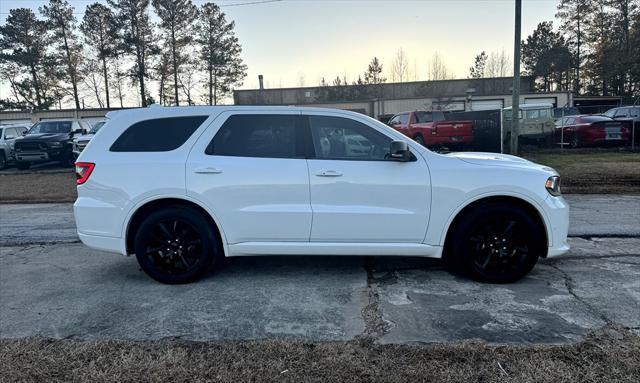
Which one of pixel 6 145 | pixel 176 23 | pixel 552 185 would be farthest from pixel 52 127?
pixel 176 23

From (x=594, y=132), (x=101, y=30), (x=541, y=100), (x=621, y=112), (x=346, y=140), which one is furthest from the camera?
(x=101, y=30)

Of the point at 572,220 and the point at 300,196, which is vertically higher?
the point at 300,196

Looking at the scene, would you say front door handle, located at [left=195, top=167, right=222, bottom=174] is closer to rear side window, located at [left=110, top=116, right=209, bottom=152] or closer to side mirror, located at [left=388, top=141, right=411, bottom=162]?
rear side window, located at [left=110, top=116, right=209, bottom=152]

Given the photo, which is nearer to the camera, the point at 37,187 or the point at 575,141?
the point at 37,187

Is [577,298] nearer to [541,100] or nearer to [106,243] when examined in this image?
[106,243]

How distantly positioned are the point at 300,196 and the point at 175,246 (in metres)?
1.39

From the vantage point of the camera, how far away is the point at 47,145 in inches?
664

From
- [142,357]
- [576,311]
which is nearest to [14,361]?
[142,357]

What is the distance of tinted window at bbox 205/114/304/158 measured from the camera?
4.56 meters

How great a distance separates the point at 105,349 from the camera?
3.28m

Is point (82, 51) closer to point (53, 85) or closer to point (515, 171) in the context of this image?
point (53, 85)

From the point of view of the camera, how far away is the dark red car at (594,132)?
17344 millimetres

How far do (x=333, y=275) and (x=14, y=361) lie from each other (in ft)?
9.36

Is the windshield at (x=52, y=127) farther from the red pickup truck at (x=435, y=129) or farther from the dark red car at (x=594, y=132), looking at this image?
the dark red car at (x=594, y=132)
